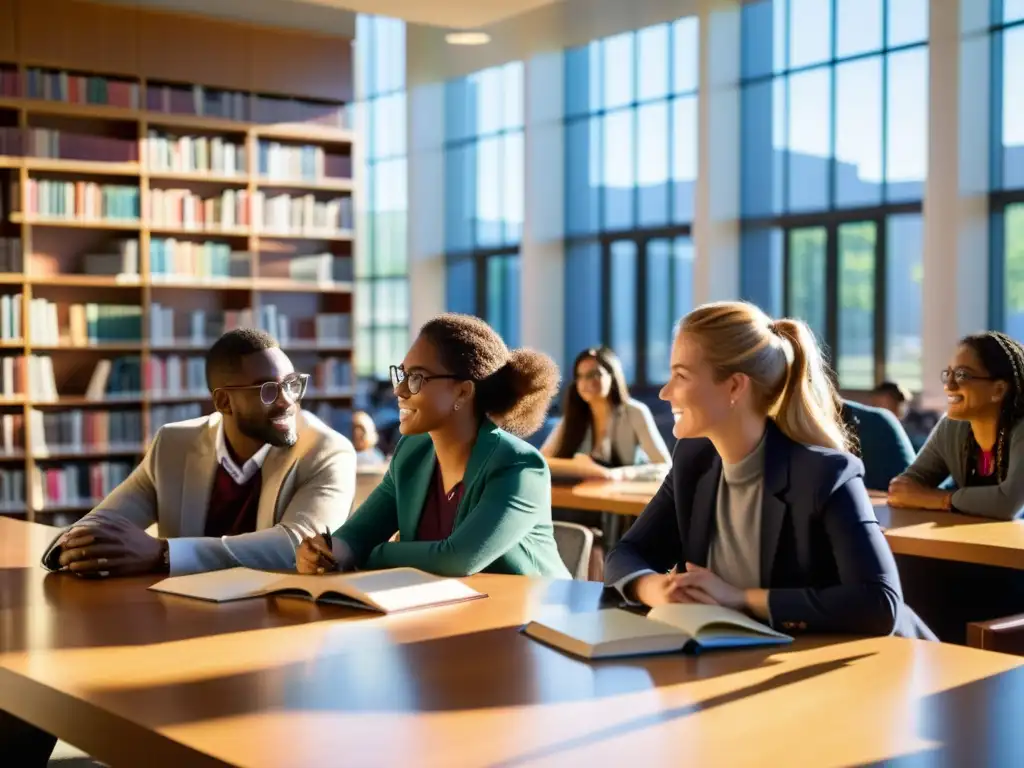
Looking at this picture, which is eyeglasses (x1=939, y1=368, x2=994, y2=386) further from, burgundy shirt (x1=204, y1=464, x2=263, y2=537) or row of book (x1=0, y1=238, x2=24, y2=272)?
row of book (x1=0, y1=238, x2=24, y2=272)

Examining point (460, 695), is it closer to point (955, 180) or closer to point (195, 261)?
point (195, 261)

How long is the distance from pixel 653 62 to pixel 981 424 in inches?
348

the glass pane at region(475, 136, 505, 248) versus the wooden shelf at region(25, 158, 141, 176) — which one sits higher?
the glass pane at region(475, 136, 505, 248)

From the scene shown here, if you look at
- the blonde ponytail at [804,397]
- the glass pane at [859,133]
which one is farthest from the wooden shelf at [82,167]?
the blonde ponytail at [804,397]

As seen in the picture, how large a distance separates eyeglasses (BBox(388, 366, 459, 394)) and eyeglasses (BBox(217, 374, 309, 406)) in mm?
231

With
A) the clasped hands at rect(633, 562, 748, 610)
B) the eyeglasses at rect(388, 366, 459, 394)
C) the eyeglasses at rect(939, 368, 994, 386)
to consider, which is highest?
the eyeglasses at rect(388, 366, 459, 394)

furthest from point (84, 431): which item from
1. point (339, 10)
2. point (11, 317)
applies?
point (339, 10)

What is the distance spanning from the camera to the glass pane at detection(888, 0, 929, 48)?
33.1ft

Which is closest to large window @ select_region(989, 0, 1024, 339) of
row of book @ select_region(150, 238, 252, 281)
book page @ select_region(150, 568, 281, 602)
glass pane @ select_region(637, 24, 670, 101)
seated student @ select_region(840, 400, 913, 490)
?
glass pane @ select_region(637, 24, 670, 101)

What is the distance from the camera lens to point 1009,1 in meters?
9.53

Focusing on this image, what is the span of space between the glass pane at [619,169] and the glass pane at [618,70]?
15 cm

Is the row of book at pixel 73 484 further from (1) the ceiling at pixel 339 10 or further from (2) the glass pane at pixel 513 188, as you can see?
(2) the glass pane at pixel 513 188

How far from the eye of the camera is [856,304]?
1088 centimetres

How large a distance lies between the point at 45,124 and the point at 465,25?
2.86 meters
